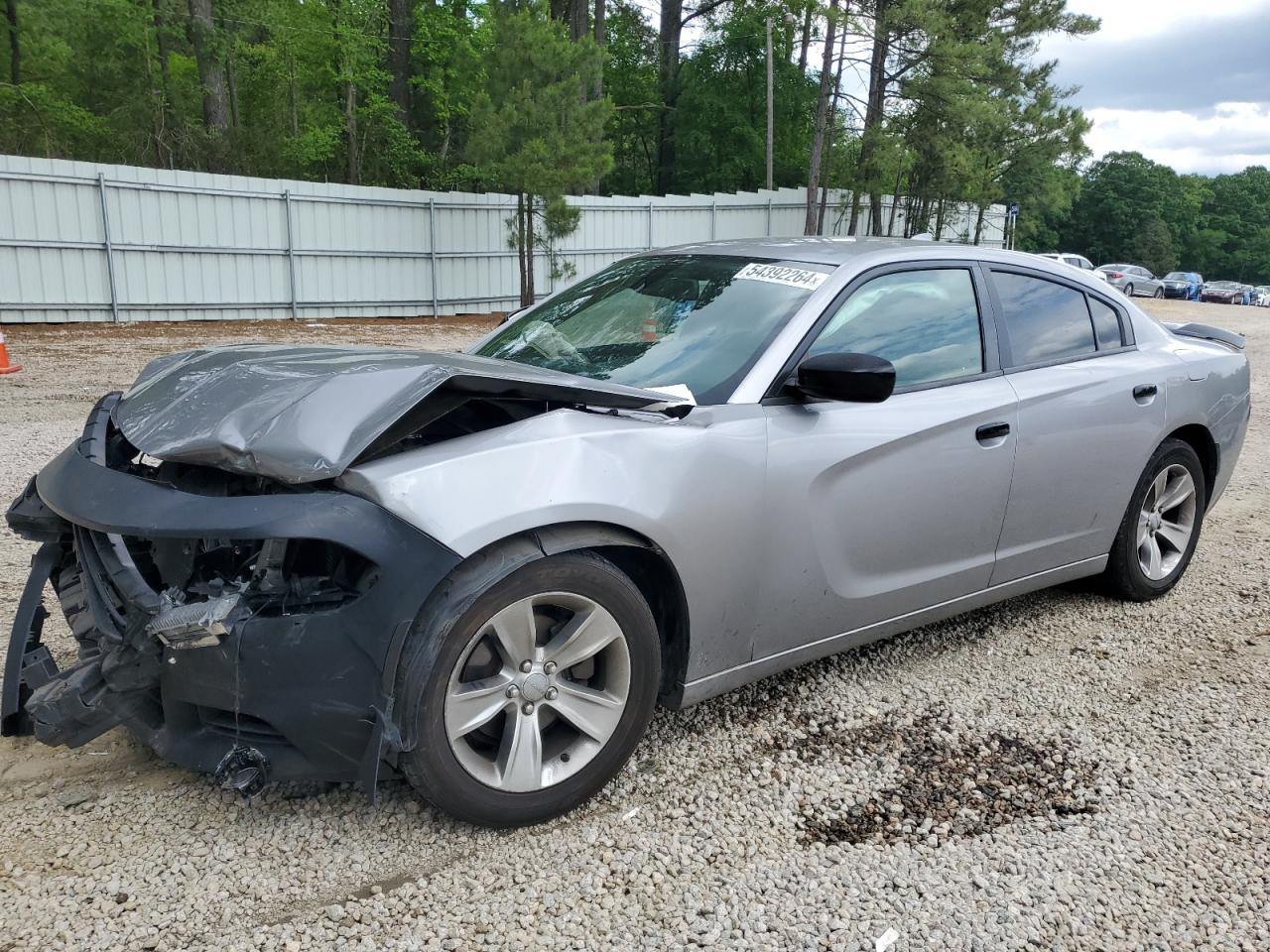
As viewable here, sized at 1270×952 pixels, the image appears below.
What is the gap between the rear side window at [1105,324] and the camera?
416cm

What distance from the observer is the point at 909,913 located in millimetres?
2324

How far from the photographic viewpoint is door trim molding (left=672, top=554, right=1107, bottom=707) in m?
2.93

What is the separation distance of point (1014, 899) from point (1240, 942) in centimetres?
49

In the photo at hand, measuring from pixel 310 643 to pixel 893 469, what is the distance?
190 centimetres

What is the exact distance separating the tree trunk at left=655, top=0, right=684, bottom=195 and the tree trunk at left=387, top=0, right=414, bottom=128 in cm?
1140

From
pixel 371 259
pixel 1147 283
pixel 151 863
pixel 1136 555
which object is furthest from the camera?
pixel 1147 283

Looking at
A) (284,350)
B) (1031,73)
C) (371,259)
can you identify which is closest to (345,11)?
(371,259)

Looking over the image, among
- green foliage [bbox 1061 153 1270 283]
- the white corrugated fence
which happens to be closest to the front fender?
the white corrugated fence

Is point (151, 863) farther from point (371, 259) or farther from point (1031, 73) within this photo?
point (1031, 73)

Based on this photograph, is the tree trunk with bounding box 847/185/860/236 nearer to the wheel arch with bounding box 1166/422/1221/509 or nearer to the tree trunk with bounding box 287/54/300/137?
the tree trunk with bounding box 287/54/300/137

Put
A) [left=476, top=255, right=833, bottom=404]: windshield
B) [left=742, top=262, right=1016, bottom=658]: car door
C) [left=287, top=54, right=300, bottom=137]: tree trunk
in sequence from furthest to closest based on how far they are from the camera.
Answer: [left=287, top=54, right=300, bottom=137]: tree trunk
[left=476, top=255, right=833, bottom=404]: windshield
[left=742, top=262, right=1016, bottom=658]: car door

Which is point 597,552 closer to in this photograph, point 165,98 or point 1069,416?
point 1069,416

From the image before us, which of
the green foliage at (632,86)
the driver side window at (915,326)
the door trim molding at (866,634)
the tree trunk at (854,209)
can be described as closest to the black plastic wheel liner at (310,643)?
the door trim molding at (866,634)

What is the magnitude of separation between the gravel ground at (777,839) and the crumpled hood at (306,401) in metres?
0.98
